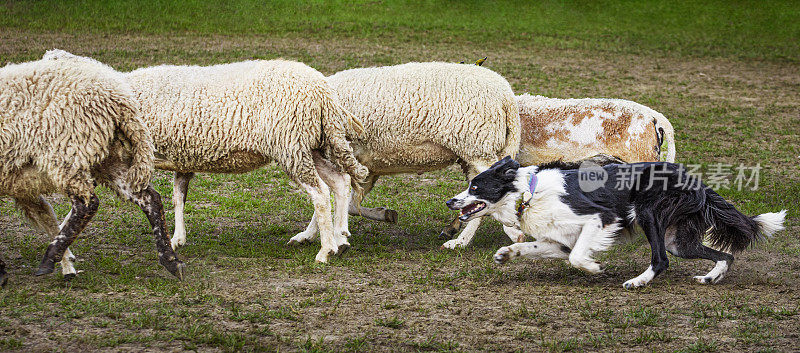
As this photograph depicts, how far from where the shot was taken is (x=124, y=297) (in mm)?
6324

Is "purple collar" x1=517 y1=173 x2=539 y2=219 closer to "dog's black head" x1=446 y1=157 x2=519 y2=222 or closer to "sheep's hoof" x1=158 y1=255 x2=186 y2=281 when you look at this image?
"dog's black head" x1=446 y1=157 x2=519 y2=222

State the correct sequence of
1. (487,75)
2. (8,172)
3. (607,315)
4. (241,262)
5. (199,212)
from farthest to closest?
1. (199,212)
2. (487,75)
3. (241,262)
4. (8,172)
5. (607,315)

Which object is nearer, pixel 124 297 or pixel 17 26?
pixel 124 297

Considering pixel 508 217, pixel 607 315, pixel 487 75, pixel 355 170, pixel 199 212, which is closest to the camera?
pixel 607 315

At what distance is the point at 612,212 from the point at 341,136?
2.73 metres

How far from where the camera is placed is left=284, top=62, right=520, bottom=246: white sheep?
28.1 ft

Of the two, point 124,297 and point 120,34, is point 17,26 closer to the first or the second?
point 120,34

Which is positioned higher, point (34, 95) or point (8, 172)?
point (34, 95)

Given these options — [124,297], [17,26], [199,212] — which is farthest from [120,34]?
[124,297]

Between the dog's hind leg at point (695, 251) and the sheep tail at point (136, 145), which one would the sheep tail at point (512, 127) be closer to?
the dog's hind leg at point (695, 251)

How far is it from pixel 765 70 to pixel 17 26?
65.3ft

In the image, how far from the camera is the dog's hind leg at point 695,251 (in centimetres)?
692

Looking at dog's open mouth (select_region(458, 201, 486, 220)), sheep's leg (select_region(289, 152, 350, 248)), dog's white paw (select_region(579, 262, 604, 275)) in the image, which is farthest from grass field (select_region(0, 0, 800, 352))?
dog's open mouth (select_region(458, 201, 486, 220))

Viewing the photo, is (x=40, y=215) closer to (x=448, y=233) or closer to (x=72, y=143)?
(x=72, y=143)
